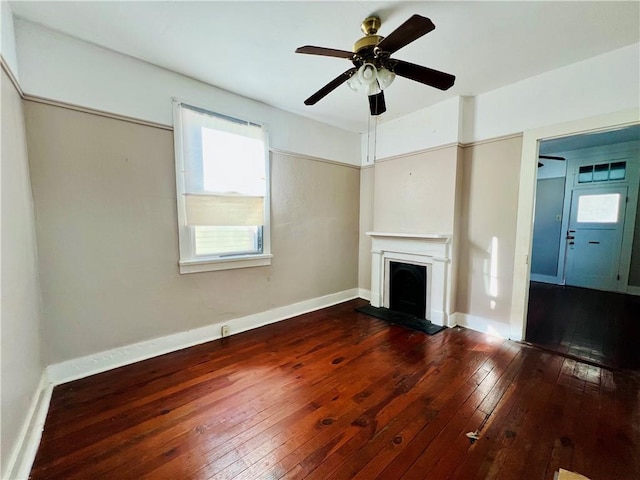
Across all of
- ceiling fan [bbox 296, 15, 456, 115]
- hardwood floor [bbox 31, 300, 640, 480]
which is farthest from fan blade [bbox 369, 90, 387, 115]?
hardwood floor [bbox 31, 300, 640, 480]

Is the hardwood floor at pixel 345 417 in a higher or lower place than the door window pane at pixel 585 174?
lower

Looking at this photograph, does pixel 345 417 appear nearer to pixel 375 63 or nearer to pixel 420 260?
pixel 420 260

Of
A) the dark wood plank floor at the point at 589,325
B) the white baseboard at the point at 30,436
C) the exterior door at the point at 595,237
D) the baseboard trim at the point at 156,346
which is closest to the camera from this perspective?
the white baseboard at the point at 30,436

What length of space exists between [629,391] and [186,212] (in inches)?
157

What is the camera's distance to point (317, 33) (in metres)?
1.94

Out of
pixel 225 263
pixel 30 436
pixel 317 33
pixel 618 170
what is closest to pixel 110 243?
pixel 225 263

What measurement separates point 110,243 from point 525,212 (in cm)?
399

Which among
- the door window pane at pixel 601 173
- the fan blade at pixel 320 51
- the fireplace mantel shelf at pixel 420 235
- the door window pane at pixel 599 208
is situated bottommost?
the fireplace mantel shelf at pixel 420 235

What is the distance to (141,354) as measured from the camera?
2.37 meters

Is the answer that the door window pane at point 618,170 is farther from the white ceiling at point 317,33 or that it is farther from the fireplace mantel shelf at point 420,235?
the fireplace mantel shelf at point 420,235

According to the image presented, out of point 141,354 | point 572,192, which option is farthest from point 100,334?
point 572,192

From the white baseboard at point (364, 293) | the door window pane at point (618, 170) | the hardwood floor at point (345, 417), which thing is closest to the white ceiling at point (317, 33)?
the hardwood floor at point (345, 417)

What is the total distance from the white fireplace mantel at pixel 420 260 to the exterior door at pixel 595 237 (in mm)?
3804

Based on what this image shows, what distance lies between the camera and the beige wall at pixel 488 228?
2811 mm
